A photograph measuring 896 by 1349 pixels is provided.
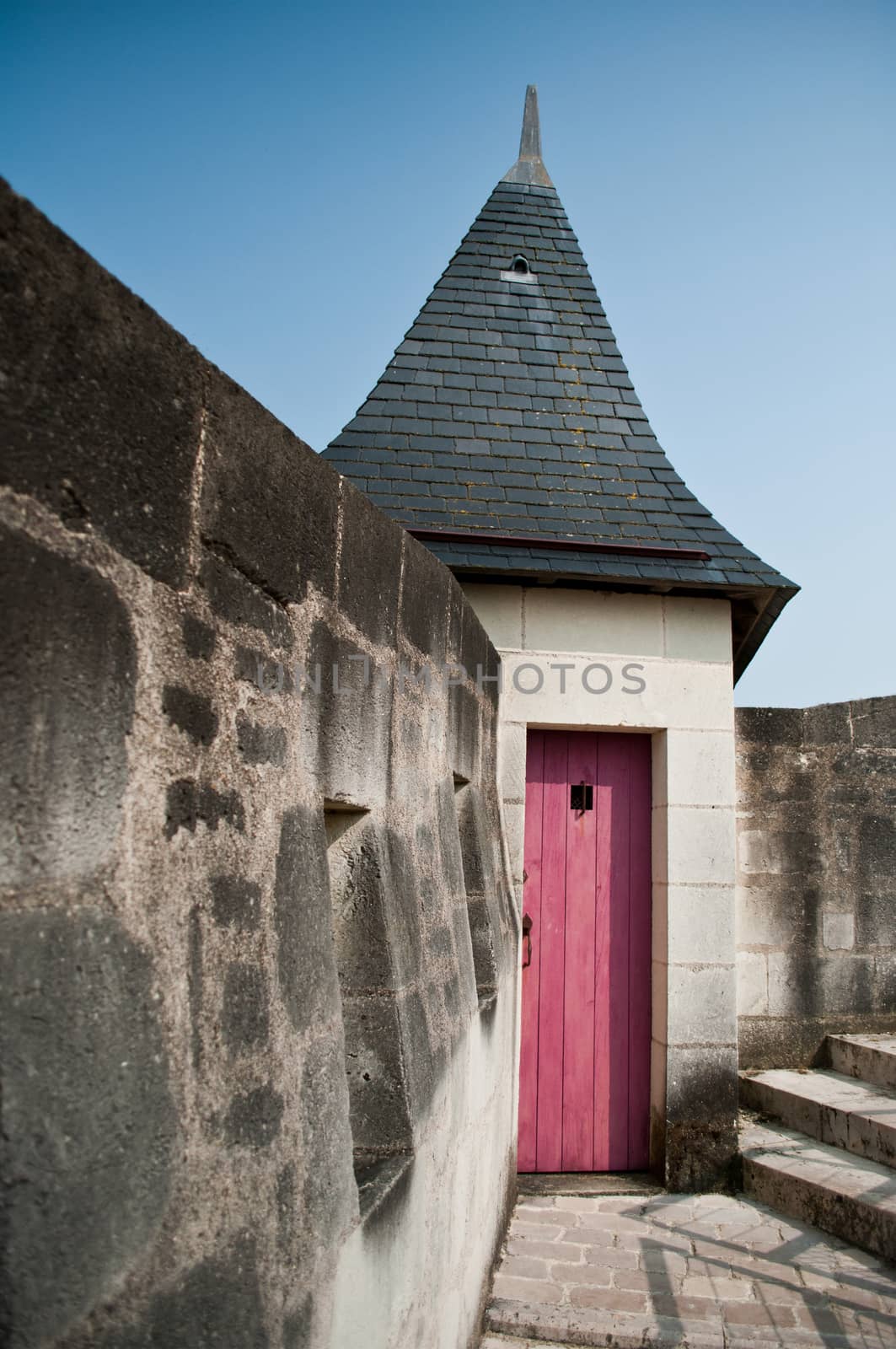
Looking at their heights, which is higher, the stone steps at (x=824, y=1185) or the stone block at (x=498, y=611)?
the stone block at (x=498, y=611)

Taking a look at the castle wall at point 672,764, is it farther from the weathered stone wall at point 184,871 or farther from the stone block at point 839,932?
the weathered stone wall at point 184,871

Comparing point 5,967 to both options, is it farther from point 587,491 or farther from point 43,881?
point 587,491

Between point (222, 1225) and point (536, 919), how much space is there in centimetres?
379

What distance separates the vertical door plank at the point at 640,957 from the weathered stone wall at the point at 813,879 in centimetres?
85

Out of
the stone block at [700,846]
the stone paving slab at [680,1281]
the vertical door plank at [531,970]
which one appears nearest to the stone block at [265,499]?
the stone paving slab at [680,1281]

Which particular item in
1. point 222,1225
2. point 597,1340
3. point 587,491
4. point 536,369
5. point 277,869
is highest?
point 536,369

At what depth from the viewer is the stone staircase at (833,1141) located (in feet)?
13.0

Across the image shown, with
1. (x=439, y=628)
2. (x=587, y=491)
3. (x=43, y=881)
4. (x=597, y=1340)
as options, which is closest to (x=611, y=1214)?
(x=597, y=1340)

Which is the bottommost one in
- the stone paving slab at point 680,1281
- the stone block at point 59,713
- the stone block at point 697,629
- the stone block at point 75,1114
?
the stone paving slab at point 680,1281

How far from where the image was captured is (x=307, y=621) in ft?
5.67

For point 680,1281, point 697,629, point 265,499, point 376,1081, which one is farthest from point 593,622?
point 265,499

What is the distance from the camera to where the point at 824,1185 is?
4.09 m

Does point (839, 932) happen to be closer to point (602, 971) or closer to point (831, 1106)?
point (831, 1106)

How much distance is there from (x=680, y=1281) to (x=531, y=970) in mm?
1522
